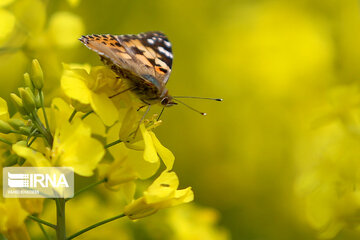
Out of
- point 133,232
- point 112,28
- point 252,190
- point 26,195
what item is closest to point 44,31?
point 133,232

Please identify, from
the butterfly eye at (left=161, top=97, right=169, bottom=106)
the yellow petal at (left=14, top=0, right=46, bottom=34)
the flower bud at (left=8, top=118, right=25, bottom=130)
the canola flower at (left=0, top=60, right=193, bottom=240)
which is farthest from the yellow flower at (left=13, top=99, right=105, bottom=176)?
the yellow petal at (left=14, top=0, right=46, bottom=34)

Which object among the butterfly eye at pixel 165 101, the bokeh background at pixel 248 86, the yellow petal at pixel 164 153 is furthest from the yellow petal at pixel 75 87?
the bokeh background at pixel 248 86

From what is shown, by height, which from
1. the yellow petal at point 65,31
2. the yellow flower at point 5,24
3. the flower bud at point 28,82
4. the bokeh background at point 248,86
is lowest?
the bokeh background at point 248,86

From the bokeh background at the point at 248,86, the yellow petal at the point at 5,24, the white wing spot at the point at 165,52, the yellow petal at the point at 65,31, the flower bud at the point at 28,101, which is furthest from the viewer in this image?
the bokeh background at the point at 248,86

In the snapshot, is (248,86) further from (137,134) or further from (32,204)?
(32,204)

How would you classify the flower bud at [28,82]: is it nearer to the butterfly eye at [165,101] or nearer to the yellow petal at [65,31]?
the butterfly eye at [165,101]
